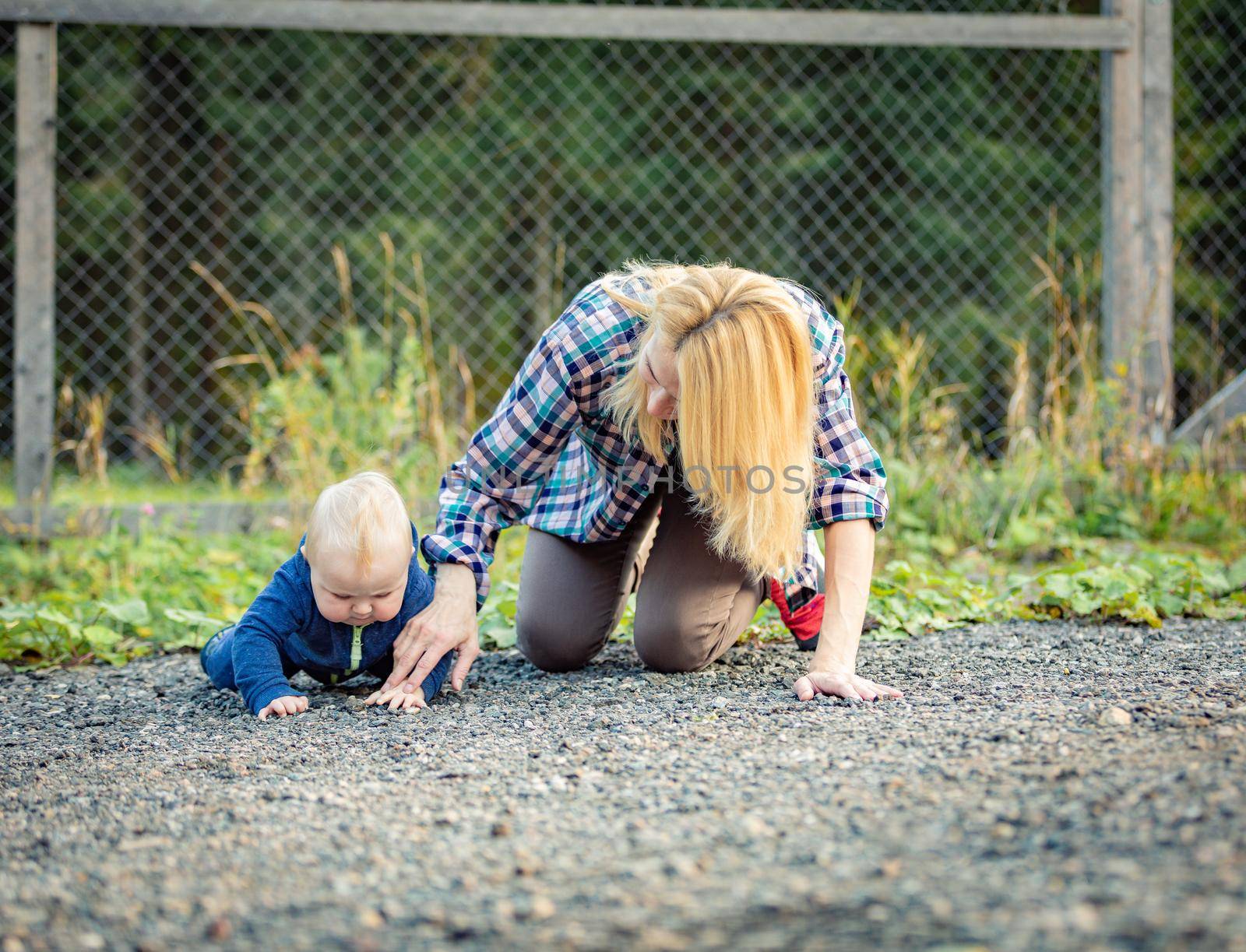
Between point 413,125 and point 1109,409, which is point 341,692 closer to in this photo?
point 1109,409

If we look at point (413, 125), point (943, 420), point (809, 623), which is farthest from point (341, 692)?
point (413, 125)

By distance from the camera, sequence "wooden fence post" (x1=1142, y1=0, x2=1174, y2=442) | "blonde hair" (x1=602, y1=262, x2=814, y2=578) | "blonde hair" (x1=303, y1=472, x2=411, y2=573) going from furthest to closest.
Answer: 1. "wooden fence post" (x1=1142, y1=0, x2=1174, y2=442)
2. "blonde hair" (x1=303, y1=472, x2=411, y2=573)
3. "blonde hair" (x1=602, y1=262, x2=814, y2=578)

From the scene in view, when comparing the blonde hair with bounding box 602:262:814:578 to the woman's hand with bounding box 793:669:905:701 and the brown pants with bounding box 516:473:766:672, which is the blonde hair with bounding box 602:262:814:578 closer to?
the woman's hand with bounding box 793:669:905:701

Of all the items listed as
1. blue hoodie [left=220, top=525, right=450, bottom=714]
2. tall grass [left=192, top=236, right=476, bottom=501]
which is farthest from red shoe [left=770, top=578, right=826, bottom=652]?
tall grass [left=192, top=236, right=476, bottom=501]

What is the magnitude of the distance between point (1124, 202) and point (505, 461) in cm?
317

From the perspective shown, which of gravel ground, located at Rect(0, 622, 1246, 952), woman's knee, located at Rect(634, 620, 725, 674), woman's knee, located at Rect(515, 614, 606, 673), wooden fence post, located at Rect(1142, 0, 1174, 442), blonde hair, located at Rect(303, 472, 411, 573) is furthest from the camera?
wooden fence post, located at Rect(1142, 0, 1174, 442)

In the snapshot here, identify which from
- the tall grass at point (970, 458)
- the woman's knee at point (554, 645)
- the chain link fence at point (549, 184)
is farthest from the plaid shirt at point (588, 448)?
the chain link fence at point (549, 184)

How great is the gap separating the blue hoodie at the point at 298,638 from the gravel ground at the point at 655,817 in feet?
0.26

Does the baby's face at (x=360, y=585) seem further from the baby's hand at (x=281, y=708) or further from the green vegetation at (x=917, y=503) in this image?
the green vegetation at (x=917, y=503)

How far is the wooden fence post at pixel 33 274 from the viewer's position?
405cm

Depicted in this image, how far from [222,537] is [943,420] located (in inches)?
105

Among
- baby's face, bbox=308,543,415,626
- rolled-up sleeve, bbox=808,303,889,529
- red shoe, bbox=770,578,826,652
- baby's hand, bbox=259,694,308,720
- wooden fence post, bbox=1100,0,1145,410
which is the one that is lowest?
baby's hand, bbox=259,694,308,720

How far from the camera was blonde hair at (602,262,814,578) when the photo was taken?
1.90 metres

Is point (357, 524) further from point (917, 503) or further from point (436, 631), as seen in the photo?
point (917, 503)
